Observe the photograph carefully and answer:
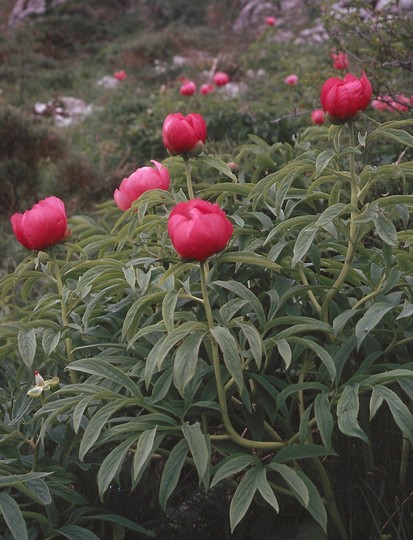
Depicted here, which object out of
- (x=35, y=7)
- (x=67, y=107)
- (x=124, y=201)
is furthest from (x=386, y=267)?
(x=35, y=7)

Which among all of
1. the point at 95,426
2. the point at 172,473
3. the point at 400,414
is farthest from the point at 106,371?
the point at 400,414

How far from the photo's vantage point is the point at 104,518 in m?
1.47

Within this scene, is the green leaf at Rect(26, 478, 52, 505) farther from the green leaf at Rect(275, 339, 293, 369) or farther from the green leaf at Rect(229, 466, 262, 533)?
the green leaf at Rect(275, 339, 293, 369)

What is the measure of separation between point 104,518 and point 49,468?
0.15 m

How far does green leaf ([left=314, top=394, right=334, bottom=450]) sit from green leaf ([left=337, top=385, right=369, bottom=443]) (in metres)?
0.03

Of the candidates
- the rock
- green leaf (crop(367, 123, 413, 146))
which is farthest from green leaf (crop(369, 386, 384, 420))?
the rock

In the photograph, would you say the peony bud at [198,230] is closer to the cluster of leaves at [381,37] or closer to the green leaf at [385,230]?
the green leaf at [385,230]

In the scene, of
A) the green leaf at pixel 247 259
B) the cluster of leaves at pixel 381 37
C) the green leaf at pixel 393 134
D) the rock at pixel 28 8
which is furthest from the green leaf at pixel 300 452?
the rock at pixel 28 8

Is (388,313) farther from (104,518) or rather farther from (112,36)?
(112,36)

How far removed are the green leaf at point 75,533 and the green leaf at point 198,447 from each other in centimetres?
31

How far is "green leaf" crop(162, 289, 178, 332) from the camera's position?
1.28m

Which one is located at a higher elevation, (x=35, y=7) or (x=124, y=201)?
(x=124, y=201)

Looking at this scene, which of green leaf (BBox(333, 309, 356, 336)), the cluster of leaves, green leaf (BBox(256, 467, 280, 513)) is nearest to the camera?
green leaf (BBox(256, 467, 280, 513))

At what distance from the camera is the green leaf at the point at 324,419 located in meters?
1.25
